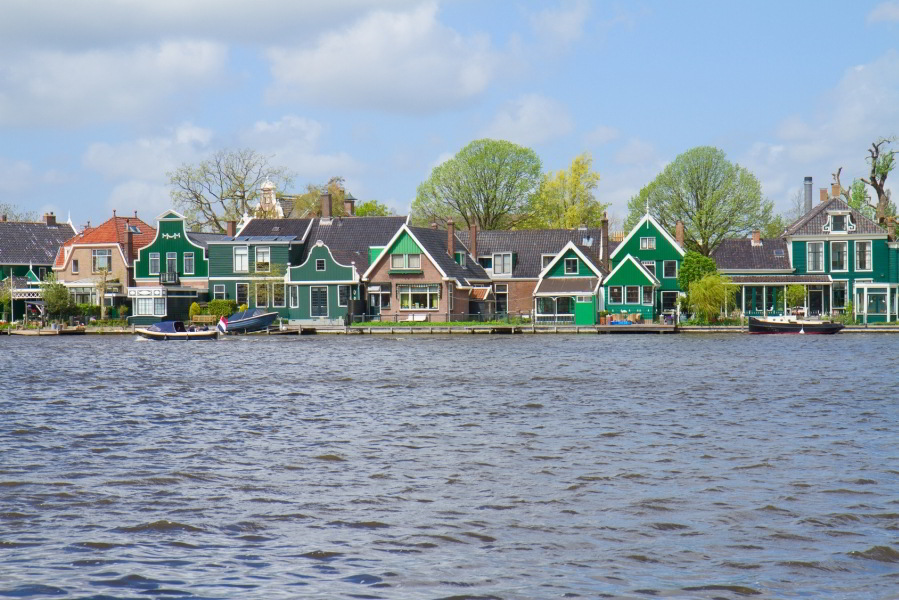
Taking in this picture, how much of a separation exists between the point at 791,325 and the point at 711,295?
17.5ft

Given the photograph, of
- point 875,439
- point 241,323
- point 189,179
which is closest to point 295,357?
point 241,323

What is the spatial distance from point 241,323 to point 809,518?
6203 centimetres

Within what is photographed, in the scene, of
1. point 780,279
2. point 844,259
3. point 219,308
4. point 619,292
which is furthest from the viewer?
point 219,308

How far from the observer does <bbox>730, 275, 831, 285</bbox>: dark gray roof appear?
73.6 meters

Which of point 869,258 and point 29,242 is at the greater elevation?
point 29,242

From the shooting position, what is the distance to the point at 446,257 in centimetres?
7594

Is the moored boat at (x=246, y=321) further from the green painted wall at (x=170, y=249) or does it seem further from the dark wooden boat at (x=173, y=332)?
the green painted wall at (x=170, y=249)

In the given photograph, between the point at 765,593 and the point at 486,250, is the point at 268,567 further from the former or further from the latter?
the point at 486,250

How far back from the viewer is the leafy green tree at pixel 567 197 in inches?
3740

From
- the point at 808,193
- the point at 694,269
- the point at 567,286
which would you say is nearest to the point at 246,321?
the point at 567,286

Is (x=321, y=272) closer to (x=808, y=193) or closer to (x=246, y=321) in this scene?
(x=246, y=321)

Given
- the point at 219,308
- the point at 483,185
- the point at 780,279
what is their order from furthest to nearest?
the point at 483,185 → the point at 219,308 → the point at 780,279

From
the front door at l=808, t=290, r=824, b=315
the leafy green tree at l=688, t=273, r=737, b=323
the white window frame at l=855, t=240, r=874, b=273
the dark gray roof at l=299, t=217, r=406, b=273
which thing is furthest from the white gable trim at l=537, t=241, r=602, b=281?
the white window frame at l=855, t=240, r=874, b=273

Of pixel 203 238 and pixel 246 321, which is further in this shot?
pixel 203 238
